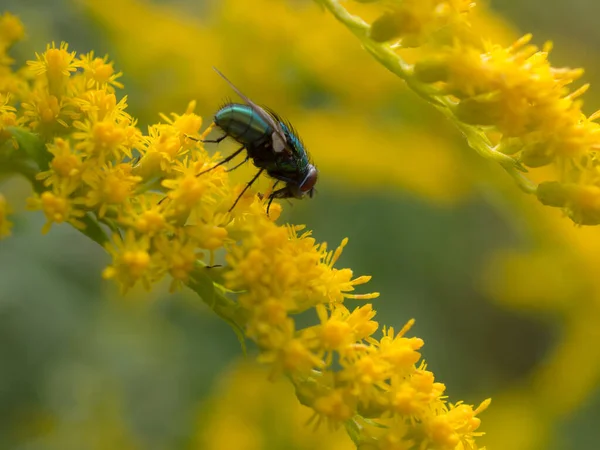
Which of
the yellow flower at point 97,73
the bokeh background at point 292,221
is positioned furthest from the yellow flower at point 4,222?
the bokeh background at point 292,221

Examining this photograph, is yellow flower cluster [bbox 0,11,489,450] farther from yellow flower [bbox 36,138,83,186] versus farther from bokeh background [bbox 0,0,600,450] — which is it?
bokeh background [bbox 0,0,600,450]

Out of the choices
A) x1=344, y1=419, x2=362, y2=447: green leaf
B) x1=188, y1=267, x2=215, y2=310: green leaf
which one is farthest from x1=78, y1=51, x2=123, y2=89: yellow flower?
x1=344, y1=419, x2=362, y2=447: green leaf

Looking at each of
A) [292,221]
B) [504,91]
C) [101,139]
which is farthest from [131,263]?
[292,221]

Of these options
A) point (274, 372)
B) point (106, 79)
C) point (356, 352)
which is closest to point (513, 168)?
point (356, 352)

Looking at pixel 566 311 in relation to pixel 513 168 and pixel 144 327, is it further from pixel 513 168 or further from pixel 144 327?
pixel 513 168

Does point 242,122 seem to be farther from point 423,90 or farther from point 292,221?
point 292,221
